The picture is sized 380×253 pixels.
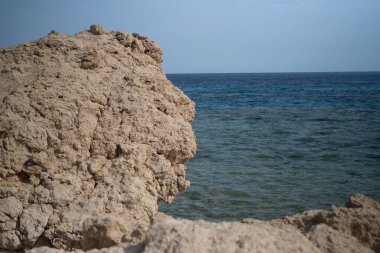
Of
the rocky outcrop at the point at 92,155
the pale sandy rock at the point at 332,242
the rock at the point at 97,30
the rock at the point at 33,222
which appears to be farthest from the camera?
the rock at the point at 97,30

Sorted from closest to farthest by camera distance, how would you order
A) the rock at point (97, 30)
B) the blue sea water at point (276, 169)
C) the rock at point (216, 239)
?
the rock at point (216, 239) → the rock at point (97, 30) → the blue sea water at point (276, 169)

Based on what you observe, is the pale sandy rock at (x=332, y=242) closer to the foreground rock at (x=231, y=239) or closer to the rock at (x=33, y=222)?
the foreground rock at (x=231, y=239)

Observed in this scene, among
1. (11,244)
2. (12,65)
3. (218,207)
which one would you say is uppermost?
(12,65)

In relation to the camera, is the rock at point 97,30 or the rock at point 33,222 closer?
the rock at point 33,222

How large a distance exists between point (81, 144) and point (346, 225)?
2802 millimetres

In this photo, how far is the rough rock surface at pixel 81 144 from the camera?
340 centimetres

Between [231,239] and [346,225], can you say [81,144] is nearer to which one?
[231,239]

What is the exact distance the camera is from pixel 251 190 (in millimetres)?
8570

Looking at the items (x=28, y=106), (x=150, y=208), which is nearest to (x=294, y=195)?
(x=150, y=208)

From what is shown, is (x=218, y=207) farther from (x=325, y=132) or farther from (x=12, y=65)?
(x=325, y=132)

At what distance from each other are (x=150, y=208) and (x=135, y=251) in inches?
57.0

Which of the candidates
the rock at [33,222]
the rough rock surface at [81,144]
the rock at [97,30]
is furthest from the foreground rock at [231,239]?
the rock at [97,30]

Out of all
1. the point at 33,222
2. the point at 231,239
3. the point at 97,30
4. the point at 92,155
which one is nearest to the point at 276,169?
the point at 97,30

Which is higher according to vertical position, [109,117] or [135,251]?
[109,117]
